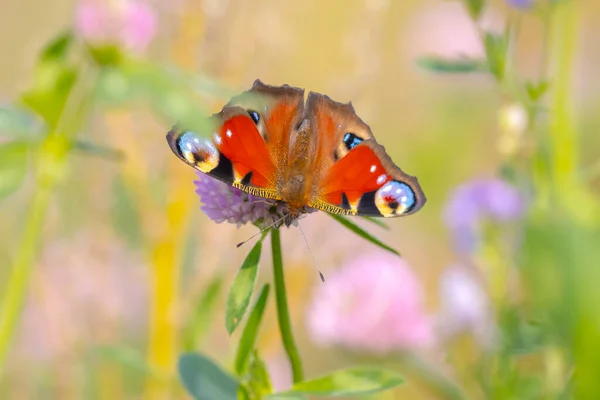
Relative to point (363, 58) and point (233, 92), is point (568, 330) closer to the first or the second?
point (233, 92)

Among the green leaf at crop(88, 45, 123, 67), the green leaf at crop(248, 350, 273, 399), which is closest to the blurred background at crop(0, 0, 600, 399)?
the green leaf at crop(88, 45, 123, 67)

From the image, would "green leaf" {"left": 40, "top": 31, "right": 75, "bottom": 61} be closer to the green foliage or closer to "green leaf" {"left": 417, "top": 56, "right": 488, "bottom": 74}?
the green foliage

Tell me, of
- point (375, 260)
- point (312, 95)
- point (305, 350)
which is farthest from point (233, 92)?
point (305, 350)

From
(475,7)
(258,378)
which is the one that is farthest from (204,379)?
(475,7)

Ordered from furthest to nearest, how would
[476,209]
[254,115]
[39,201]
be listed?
[476,209], [39,201], [254,115]

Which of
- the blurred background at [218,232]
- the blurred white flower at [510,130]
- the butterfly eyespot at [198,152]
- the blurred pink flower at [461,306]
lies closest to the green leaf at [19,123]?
the blurred background at [218,232]

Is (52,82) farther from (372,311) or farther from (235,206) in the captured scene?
(372,311)
